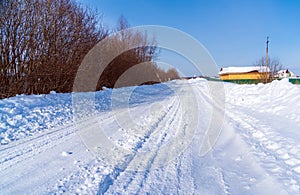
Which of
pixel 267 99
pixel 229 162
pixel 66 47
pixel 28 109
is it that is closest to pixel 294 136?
pixel 229 162

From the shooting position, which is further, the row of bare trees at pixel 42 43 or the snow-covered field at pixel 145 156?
the row of bare trees at pixel 42 43

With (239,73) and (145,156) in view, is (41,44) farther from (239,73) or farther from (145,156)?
(239,73)

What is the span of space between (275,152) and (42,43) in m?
12.0

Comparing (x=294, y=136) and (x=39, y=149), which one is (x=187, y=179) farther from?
(x=294, y=136)

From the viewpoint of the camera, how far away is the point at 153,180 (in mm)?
3109

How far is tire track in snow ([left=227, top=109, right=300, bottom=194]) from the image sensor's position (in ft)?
10.4

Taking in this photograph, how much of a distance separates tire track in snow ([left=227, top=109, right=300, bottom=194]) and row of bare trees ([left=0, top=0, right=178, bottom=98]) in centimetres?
1023

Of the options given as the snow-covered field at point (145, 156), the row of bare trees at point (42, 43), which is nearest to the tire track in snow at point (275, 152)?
the snow-covered field at point (145, 156)

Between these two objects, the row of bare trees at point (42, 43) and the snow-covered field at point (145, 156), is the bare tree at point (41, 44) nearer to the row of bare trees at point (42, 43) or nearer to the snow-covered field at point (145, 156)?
the row of bare trees at point (42, 43)

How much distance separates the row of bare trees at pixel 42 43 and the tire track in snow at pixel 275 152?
10228mm

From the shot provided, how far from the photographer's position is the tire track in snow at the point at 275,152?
318 centimetres

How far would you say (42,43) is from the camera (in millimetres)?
11625

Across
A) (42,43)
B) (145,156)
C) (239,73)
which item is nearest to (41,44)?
(42,43)

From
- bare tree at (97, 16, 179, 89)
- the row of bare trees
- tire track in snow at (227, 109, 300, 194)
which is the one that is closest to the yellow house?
bare tree at (97, 16, 179, 89)
